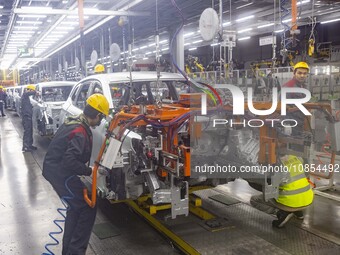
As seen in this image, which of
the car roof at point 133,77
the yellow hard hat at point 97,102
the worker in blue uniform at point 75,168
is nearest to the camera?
the worker in blue uniform at point 75,168

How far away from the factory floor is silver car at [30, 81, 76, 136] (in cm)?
320

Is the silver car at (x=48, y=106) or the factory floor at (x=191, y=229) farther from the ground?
the silver car at (x=48, y=106)

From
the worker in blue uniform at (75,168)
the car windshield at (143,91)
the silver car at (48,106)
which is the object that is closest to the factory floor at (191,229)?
the worker in blue uniform at (75,168)

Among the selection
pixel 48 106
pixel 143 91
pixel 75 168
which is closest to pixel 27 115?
pixel 48 106

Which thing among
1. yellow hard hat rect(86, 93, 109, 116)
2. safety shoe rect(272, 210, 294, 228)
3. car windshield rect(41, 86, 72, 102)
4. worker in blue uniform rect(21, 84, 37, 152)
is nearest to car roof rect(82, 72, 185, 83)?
yellow hard hat rect(86, 93, 109, 116)

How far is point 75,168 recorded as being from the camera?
311 cm

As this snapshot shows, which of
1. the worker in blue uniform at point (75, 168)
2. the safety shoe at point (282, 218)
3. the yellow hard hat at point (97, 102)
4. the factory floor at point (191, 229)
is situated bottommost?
the factory floor at point (191, 229)

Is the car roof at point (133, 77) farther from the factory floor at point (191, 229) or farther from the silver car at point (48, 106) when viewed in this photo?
the silver car at point (48, 106)

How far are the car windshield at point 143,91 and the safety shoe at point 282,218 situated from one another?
1987 mm

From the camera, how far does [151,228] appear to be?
4.23 metres

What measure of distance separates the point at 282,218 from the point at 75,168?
2.42 metres

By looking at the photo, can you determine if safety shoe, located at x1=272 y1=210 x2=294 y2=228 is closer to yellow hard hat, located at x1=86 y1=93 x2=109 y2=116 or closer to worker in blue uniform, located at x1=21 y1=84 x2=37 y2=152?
yellow hard hat, located at x1=86 y1=93 x2=109 y2=116

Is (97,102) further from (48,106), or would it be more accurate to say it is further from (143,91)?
(48,106)

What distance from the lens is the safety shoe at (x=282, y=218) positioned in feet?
13.4
